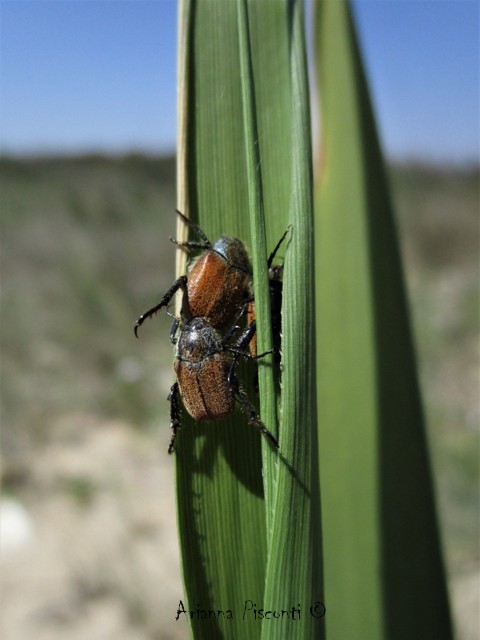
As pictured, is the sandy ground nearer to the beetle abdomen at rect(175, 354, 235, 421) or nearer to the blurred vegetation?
the blurred vegetation

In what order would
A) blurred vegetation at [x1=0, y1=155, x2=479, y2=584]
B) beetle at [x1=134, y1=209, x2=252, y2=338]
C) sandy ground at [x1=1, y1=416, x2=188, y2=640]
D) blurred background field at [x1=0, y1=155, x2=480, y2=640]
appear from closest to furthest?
1. beetle at [x1=134, y1=209, x2=252, y2=338]
2. sandy ground at [x1=1, y1=416, x2=188, y2=640]
3. blurred background field at [x1=0, y1=155, x2=480, y2=640]
4. blurred vegetation at [x1=0, y1=155, x2=479, y2=584]

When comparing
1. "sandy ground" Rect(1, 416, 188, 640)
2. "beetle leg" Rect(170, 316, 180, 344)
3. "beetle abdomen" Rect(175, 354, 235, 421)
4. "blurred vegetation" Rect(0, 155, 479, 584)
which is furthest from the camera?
"blurred vegetation" Rect(0, 155, 479, 584)

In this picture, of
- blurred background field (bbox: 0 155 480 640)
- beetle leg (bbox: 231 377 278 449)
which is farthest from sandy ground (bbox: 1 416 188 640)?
beetle leg (bbox: 231 377 278 449)

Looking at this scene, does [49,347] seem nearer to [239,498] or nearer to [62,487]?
[62,487]

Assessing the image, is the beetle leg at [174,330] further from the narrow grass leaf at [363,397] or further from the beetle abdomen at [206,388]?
the narrow grass leaf at [363,397]

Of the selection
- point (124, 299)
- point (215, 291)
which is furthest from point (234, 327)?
point (124, 299)

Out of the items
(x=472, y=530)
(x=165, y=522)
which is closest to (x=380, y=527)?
(x=472, y=530)

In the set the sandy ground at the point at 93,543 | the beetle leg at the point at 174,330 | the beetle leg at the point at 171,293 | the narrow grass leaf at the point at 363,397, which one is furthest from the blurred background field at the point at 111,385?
the beetle leg at the point at 171,293
